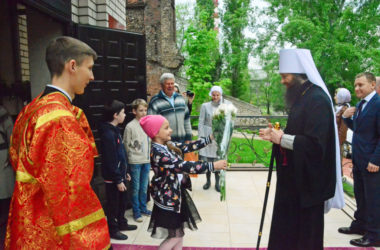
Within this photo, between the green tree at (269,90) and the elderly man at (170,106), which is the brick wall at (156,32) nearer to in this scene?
the green tree at (269,90)

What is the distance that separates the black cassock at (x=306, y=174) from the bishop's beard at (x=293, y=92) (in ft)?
0.15

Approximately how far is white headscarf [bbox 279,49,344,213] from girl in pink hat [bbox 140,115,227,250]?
1191mm

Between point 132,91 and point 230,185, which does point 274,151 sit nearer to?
point 132,91

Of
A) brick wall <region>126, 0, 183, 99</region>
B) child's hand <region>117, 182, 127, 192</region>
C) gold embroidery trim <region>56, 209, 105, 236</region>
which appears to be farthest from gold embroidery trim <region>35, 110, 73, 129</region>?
brick wall <region>126, 0, 183, 99</region>

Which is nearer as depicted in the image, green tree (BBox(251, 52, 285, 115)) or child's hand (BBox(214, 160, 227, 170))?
child's hand (BBox(214, 160, 227, 170))

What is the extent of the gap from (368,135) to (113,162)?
3.28m

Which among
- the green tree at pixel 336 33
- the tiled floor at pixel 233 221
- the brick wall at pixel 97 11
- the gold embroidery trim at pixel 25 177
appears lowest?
the tiled floor at pixel 233 221

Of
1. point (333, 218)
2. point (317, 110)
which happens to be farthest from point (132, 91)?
point (333, 218)

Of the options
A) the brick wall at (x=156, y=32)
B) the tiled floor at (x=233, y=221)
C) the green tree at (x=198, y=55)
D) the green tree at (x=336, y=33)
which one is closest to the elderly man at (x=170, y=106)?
the tiled floor at (x=233, y=221)

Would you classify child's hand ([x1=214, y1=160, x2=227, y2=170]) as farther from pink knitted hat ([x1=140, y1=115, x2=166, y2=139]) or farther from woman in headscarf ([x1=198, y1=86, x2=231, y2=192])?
woman in headscarf ([x1=198, y1=86, x2=231, y2=192])

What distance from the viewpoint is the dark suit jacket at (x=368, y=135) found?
12.6 ft

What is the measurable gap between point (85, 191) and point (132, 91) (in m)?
4.07

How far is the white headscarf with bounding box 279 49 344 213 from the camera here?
2881 millimetres

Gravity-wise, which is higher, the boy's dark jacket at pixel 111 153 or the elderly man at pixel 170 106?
the elderly man at pixel 170 106
